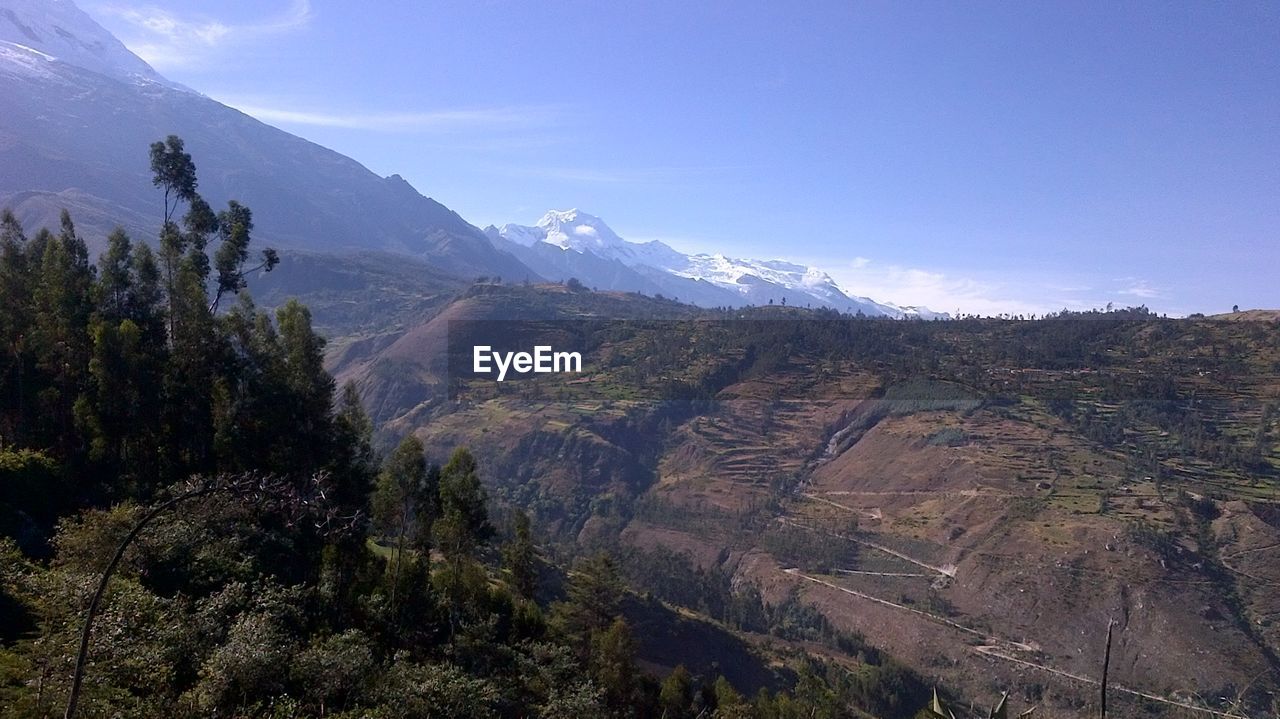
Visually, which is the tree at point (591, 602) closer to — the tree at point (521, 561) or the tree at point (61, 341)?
the tree at point (521, 561)

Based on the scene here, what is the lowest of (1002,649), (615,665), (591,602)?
(1002,649)

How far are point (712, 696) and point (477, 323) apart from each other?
3612 inches

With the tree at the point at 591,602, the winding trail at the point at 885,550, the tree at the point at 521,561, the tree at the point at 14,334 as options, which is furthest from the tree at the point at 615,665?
the winding trail at the point at 885,550

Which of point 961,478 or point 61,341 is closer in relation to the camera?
point 61,341

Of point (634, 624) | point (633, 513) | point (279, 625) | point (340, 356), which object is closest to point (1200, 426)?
point (633, 513)

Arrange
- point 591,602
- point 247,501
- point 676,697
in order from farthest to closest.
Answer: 1. point 591,602
2. point 676,697
3. point 247,501

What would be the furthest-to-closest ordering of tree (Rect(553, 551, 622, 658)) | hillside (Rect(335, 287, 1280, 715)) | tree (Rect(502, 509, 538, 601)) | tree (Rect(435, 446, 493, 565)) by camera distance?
hillside (Rect(335, 287, 1280, 715)), tree (Rect(553, 551, 622, 658)), tree (Rect(502, 509, 538, 601)), tree (Rect(435, 446, 493, 565))

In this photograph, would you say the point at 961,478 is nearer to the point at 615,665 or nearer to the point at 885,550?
the point at 885,550

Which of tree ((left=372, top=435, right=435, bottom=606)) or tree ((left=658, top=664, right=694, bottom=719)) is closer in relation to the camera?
tree ((left=372, top=435, right=435, bottom=606))

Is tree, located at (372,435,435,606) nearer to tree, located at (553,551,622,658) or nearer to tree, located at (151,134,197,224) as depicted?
tree, located at (553,551,622,658)

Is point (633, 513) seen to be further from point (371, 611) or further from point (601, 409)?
point (371, 611)

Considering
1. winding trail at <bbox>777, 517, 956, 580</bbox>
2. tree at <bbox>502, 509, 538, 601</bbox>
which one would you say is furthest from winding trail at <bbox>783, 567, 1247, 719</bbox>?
tree at <bbox>502, 509, 538, 601</bbox>

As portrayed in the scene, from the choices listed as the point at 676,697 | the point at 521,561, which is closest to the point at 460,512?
the point at 521,561

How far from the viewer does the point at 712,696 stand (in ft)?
82.1
